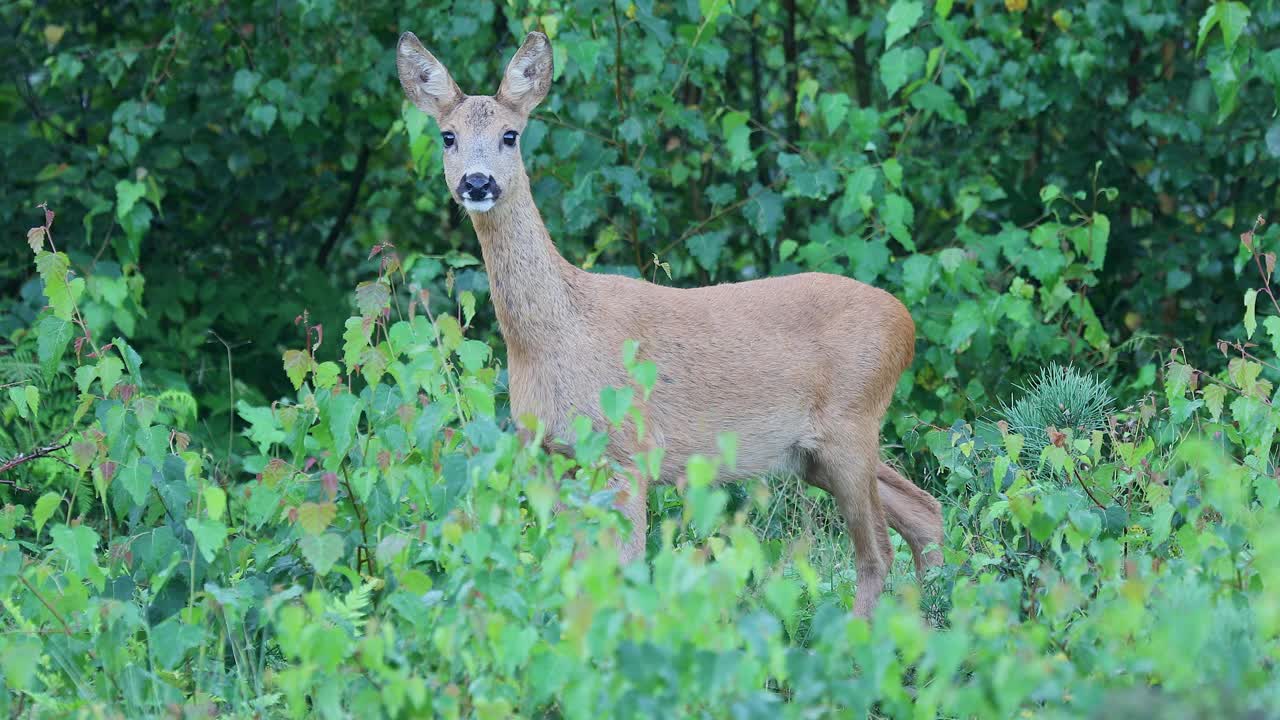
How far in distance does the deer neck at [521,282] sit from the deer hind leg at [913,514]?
140 centimetres

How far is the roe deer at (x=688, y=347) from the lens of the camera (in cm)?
488

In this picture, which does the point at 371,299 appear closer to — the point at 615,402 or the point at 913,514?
the point at 615,402

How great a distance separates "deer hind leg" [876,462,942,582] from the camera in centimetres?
562

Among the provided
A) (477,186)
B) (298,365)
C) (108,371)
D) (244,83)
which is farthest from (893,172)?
(108,371)

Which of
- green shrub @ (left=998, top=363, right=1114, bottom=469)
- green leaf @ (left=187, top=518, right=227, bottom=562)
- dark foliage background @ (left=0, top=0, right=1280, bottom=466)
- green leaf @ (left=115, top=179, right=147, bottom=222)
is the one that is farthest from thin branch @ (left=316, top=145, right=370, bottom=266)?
green leaf @ (left=187, top=518, right=227, bottom=562)

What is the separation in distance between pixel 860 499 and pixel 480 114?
185 cm

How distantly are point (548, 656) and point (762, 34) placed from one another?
5.92 metres

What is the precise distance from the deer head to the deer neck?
0.07 m

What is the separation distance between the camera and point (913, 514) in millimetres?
5668

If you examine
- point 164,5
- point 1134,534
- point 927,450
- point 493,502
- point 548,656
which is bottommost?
point 927,450

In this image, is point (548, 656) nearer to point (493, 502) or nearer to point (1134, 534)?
point (493, 502)

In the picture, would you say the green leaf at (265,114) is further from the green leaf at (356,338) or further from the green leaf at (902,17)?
the green leaf at (356,338)

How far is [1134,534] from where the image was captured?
4.51 m

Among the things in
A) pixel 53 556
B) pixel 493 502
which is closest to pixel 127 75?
pixel 53 556
